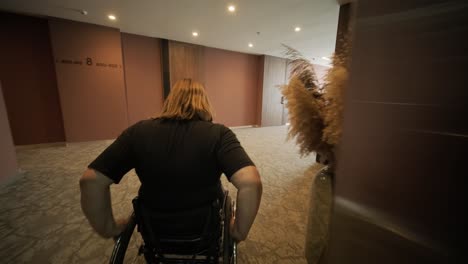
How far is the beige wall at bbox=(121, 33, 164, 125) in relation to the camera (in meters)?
4.84

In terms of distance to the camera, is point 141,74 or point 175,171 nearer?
point 175,171

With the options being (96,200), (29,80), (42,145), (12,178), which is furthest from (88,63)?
(96,200)

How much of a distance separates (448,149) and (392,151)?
6 centimetres

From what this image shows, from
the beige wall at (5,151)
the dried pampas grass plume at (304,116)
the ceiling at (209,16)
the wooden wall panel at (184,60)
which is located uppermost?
the ceiling at (209,16)

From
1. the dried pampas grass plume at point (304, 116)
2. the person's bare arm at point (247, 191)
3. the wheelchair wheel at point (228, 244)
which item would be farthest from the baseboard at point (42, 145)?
the dried pampas grass plume at point (304, 116)

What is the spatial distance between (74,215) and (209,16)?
3.73 meters

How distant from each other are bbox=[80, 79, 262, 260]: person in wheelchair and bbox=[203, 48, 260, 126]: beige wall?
541cm

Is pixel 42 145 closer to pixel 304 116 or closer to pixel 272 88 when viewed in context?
pixel 304 116

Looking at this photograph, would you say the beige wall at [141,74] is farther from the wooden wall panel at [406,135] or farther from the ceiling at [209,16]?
the wooden wall panel at [406,135]

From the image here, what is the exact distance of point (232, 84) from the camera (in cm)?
667

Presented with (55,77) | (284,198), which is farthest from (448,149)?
(55,77)

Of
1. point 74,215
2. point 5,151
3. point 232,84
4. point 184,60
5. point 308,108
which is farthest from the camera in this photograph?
point 232,84

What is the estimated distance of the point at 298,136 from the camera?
30.0 inches

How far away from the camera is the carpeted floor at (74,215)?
1.52 metres
